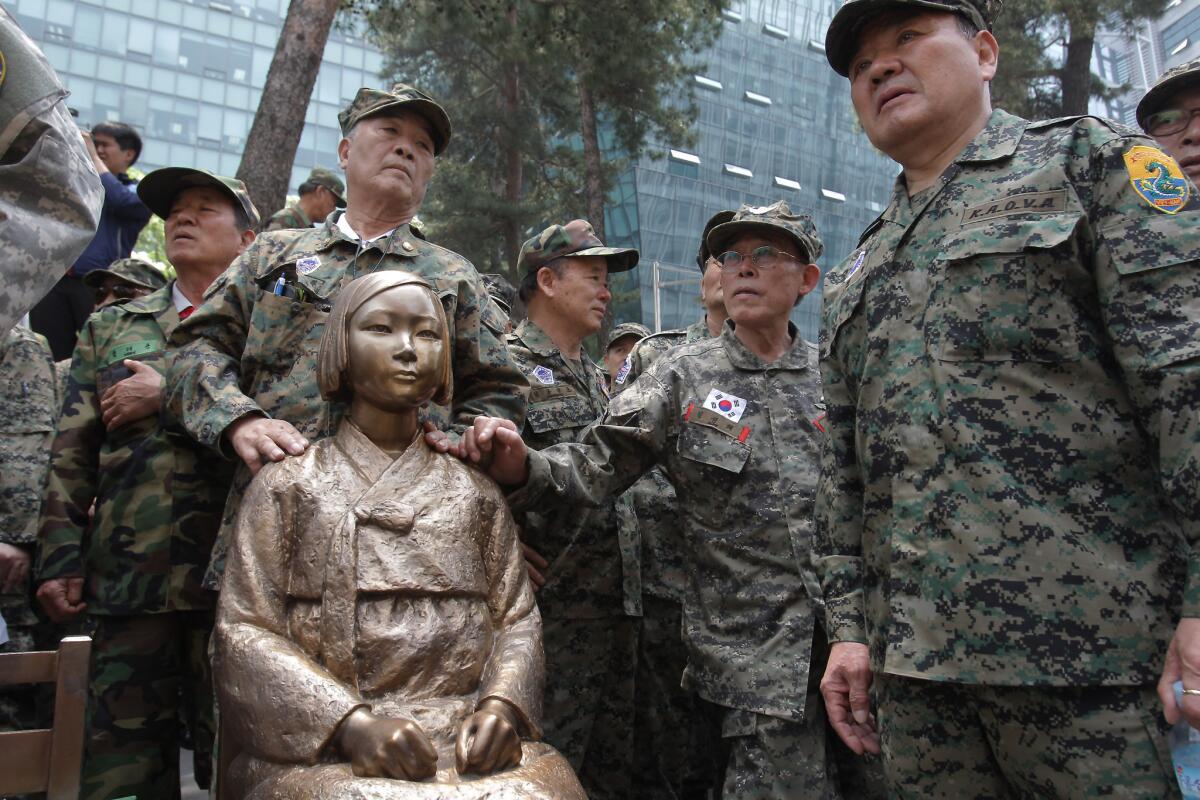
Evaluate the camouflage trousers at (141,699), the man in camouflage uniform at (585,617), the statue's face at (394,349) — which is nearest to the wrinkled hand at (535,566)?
the man in camouflage uniform at (585,617)

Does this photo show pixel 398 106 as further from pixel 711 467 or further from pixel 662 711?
pixel 662 711

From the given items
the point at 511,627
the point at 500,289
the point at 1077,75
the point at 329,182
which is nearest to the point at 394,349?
the point at 511,627

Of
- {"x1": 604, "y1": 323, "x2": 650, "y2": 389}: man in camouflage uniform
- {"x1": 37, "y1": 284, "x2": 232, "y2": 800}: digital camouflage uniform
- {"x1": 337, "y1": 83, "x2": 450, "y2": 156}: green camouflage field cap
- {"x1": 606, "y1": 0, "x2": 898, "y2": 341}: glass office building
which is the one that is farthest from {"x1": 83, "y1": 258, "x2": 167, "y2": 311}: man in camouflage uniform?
{"x1": 606, "y1": 0, "x2": 898, "y2": 341}: glass office building

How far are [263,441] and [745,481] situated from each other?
190cm

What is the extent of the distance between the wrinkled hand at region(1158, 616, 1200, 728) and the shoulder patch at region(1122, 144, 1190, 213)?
2.98ft

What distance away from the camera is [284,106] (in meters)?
6.94

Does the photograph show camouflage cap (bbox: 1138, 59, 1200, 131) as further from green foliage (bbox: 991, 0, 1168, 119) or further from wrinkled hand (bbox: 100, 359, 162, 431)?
green foliage (bbox: 991, 0, 1168, 119)

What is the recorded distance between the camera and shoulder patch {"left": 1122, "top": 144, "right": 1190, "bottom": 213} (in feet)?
7.14

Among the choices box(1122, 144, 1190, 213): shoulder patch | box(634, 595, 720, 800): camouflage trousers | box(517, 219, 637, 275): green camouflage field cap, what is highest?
box(517, 219, 637, 275): green camouflage field cap

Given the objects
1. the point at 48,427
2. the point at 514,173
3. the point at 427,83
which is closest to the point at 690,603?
the point at 48,427

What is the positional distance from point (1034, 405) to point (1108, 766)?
785 millimetres

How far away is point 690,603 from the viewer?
4.05 metres

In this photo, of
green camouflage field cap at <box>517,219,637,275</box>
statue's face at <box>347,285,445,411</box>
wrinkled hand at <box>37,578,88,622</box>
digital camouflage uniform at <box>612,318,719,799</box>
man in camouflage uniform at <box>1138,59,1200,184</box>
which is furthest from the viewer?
green camouflage field cap at <box>517,219,637,275</box>

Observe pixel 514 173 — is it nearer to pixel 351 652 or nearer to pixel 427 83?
pixel 427 83
